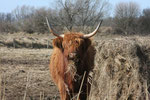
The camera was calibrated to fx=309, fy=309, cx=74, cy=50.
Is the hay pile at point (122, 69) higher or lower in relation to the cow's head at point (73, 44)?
lower

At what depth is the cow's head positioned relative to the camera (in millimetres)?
6629

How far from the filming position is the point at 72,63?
264 inches

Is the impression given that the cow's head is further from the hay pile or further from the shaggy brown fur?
the hay pile

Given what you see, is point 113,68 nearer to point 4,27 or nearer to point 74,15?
point 74,15

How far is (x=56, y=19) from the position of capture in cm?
3712

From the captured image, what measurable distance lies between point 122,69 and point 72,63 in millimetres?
1545

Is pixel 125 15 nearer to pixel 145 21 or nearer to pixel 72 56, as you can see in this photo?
pixel 145 21

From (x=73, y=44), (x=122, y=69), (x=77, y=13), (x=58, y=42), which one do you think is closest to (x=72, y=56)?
(x=73, y=44)

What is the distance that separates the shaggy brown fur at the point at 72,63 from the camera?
674 cm

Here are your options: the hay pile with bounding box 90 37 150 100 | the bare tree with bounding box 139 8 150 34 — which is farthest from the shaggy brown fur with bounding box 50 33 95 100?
the bare tree with bounding box 139 8 150 34

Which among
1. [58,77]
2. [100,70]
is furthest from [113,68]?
[58,77]

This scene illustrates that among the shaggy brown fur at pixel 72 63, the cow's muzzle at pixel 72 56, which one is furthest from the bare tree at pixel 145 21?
the cow's muzzle at pixel 72 56

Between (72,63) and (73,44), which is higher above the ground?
(73,44)

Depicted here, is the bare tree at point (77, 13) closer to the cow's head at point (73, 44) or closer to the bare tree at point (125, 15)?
the bare tree at point (125, 15)
